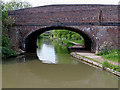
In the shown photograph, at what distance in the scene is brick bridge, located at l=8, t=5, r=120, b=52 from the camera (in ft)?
37.6

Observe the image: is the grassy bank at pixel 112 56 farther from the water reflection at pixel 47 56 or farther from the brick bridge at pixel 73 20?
the water reflection at pixel 47 56

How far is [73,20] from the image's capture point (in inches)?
463

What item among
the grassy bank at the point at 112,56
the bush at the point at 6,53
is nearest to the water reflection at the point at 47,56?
the bush at the point at 6,53

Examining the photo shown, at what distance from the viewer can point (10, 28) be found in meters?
12.2

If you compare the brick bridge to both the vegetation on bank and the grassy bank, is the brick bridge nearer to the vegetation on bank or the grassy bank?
the vegetation on bank

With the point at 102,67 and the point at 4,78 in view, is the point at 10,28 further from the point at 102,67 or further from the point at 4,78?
the point at 102,67

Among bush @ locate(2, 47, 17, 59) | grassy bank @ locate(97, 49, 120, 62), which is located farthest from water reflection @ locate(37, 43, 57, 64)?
grassy bank @ locate(97, 49, 120, 62)

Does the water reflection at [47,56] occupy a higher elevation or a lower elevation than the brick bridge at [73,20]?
lower

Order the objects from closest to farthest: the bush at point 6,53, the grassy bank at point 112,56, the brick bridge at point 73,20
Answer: the grassy bank at point 112,56 < the bush at point 6,53 < the brick bridge at point 73,20

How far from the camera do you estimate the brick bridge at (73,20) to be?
1146 centimetres

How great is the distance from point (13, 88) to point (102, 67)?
4.51 meters

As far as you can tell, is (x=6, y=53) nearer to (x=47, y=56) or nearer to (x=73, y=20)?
(x=47, y=56)

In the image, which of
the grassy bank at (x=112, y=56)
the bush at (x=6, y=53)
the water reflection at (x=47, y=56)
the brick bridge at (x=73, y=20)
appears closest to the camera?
the grassy bank at (x=112, y=56)

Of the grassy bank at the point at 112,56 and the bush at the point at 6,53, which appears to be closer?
the grassy bank at the point at 112,56
